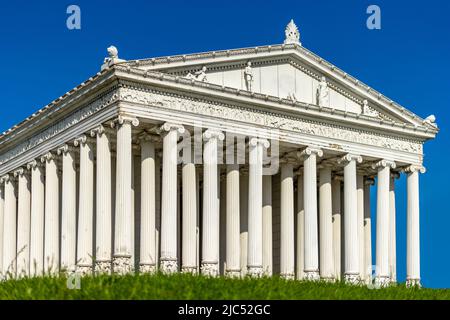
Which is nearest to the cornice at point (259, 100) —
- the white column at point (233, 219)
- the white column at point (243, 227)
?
the white column at point (233, 219)

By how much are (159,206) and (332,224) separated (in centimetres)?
1554

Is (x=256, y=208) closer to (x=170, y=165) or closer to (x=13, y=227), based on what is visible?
(x=170, y=165)

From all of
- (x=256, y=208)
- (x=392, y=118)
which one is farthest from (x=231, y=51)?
(x=392, y=118)

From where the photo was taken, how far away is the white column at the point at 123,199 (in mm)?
51216

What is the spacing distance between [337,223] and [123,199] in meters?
23.0

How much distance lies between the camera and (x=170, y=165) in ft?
176

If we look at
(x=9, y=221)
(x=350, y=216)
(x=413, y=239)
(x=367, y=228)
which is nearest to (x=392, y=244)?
(x=413, y=239)

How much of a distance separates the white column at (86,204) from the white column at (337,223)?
70.5 feet

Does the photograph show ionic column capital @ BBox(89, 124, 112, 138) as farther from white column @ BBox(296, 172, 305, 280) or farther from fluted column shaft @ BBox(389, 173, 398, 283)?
fluted column shaft @ BBox(389, 173, 398, 283)

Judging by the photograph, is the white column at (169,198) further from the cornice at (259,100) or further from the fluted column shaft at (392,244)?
the fluted column shaft at (392,244)

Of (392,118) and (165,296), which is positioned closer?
(165,296)

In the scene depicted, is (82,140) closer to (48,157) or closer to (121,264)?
(48,157)
